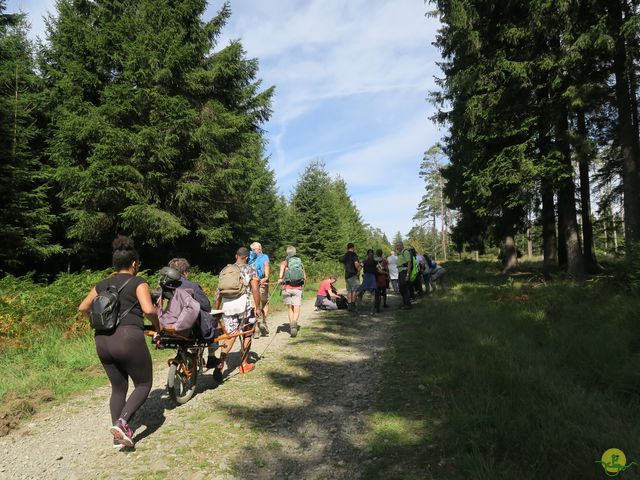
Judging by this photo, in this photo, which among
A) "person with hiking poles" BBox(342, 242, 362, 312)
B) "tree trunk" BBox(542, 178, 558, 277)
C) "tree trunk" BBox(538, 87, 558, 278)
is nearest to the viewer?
"person with hiking poles" BBox(342, 242, 362, 312)

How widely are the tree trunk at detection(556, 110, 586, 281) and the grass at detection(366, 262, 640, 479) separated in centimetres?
381

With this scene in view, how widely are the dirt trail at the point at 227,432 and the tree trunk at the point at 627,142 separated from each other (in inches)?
368

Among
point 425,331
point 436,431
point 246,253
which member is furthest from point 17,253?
point 436,431

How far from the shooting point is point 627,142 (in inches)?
446

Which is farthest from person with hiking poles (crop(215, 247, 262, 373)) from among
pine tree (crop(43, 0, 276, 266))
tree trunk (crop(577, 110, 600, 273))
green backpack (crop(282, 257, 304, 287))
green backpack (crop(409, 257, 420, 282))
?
Answer: tree trunk (crop(577, 110, 600, 273))

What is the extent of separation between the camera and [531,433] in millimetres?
3412

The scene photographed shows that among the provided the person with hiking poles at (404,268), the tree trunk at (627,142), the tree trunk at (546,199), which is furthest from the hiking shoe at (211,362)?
the tree trunk at (627,142)

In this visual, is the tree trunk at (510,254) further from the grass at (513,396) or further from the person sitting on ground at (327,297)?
the grass at (513,396)

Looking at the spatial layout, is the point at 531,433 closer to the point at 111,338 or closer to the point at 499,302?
the point at 111,338

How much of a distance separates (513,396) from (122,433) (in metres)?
4.04

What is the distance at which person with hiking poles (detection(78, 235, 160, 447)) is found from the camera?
12.2 ft

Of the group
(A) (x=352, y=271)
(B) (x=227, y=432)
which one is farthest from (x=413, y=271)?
(B) (x=227, y=432)
